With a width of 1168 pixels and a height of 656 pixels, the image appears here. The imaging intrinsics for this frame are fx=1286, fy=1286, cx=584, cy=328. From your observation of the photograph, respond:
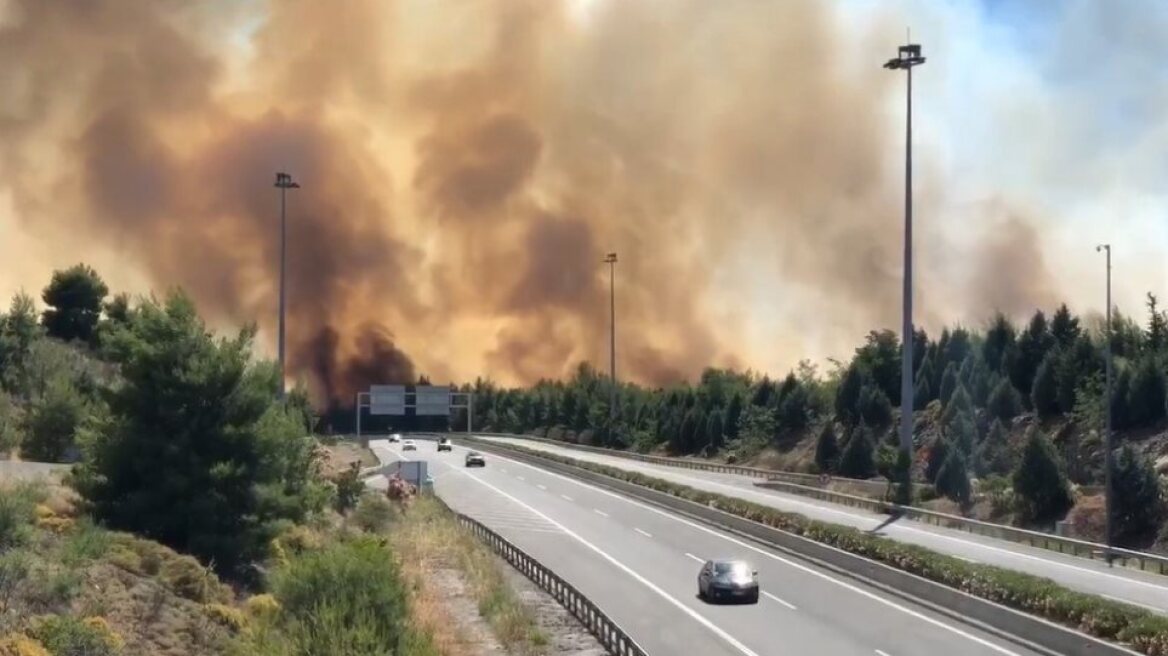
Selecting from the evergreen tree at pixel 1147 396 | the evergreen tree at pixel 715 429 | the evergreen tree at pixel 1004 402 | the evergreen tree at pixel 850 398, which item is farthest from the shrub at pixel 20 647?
the evergreen tree at pixel 715 429

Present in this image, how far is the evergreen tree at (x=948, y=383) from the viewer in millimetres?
81250

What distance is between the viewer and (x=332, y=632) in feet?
68.7

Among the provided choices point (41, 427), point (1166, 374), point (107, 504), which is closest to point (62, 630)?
point (107, 504)

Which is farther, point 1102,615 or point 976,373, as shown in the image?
point 976,373

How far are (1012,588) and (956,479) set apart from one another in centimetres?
3141

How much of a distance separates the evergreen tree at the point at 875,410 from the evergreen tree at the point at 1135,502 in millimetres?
37595

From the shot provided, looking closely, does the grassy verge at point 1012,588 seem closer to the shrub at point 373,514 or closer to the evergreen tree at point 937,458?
the shrub at point 373,514

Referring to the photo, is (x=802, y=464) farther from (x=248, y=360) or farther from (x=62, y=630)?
(x=62, y=630)

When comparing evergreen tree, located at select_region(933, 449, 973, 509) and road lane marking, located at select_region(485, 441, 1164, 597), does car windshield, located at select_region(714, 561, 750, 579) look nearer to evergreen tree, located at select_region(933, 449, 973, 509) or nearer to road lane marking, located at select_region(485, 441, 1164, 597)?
road lane marking, located at select_region(485, 441, 1164, 597)

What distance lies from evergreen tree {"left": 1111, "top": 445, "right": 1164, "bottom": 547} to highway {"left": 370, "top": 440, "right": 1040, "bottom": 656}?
46.5ft

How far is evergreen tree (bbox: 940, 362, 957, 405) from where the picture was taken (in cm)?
8125

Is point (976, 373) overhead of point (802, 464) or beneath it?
overhead

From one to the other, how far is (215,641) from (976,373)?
61487 millimetres

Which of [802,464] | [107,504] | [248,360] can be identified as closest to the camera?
[107,504]
